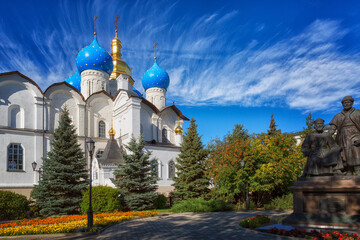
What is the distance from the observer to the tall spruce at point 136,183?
56.2 feet

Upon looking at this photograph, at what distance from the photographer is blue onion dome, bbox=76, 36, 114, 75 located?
101ft

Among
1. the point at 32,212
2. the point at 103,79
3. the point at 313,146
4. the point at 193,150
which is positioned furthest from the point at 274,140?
the point at 103,79

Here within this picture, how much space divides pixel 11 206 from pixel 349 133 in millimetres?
16449

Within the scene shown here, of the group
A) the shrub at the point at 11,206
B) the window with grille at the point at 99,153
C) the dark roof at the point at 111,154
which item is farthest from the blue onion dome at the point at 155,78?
the shrub at the point at 11,206

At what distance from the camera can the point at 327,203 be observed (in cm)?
773

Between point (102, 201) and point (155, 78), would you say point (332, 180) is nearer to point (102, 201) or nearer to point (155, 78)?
point (102, 201)

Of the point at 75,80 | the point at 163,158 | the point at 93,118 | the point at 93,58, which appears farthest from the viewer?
the point at 75,80

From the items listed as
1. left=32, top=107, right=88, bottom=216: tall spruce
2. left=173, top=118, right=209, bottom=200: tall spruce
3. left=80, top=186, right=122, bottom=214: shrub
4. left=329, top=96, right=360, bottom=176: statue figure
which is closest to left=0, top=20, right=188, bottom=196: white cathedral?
left=32, top=107, right=88, bottom=216: tall spruce

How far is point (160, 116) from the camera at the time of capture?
101 ft

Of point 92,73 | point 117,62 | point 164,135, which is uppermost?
point 117,62

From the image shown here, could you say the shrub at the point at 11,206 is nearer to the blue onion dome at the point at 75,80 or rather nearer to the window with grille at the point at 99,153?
the window with grille at the point at 99,153

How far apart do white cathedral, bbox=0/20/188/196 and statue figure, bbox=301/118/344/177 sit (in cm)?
1613

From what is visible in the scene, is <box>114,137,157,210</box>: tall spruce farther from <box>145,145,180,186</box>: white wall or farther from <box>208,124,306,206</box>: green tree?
<box>145,145,180,186</box>: white wall

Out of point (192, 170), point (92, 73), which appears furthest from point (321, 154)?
point (92, 73)
